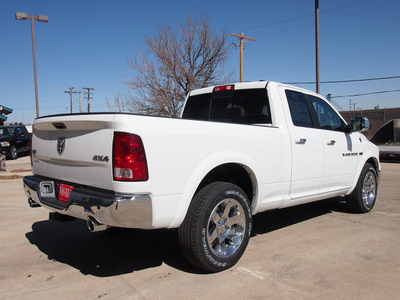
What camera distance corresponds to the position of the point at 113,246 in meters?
4.30

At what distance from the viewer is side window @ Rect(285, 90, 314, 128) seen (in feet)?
14.9

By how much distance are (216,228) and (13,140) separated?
1934 cm

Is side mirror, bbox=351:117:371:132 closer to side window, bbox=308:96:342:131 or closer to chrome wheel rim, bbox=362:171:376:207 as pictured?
side window, bbox=308:96:342:131

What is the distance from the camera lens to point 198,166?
3209 millimetres

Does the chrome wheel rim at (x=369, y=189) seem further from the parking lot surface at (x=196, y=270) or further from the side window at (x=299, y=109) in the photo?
the side window at (x=299, y=109)

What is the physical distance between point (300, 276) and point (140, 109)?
15166 millimetres

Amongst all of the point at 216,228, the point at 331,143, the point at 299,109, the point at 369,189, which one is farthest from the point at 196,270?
the point at 369,189

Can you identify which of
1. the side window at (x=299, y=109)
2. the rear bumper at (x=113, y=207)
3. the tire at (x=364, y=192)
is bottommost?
the tire at (x=364, y=192)

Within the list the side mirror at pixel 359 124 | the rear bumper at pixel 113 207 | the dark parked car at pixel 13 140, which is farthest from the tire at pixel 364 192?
the dark parked car at pixel 13 140

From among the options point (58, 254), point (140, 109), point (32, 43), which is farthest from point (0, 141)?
point (58, 254)

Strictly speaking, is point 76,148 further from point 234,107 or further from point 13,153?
point 13,153

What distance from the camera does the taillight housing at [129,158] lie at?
9.25 feet

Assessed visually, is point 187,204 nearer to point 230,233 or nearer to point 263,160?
point 230,233

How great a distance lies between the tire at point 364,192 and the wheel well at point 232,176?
256cm
